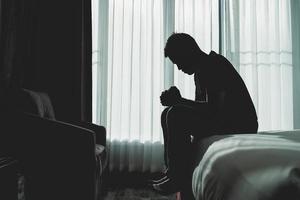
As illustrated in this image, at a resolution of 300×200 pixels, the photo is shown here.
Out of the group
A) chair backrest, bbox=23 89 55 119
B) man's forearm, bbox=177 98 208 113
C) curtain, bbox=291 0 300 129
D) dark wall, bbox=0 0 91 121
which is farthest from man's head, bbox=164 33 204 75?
curtain, bbox=291 0 300 129

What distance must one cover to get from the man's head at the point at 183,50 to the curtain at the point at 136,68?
126 cm

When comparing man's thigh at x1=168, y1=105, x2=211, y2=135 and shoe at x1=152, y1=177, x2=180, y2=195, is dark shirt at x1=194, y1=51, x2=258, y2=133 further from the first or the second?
shoe at x1=152, y1=177, x2=180, y2=195

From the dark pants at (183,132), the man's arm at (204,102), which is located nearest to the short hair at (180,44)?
the man's arm at (204,102)

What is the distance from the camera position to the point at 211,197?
715mm

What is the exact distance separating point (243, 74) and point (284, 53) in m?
0.47

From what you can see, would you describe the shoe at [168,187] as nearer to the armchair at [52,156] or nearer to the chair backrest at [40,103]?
the armchair at [52,156]

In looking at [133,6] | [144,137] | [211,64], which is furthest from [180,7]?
[211,64]

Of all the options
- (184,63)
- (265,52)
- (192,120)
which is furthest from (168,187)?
(265,52)

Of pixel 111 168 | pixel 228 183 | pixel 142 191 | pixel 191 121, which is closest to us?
pixel 228 183

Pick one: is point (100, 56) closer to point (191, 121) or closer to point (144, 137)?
point (144, 137)

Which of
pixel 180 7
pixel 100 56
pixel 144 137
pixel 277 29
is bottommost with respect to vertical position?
pixel 144 137

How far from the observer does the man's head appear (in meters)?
→ 1.68

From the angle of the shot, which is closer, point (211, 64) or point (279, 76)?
point (211, 64)

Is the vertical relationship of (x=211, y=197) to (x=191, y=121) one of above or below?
below
